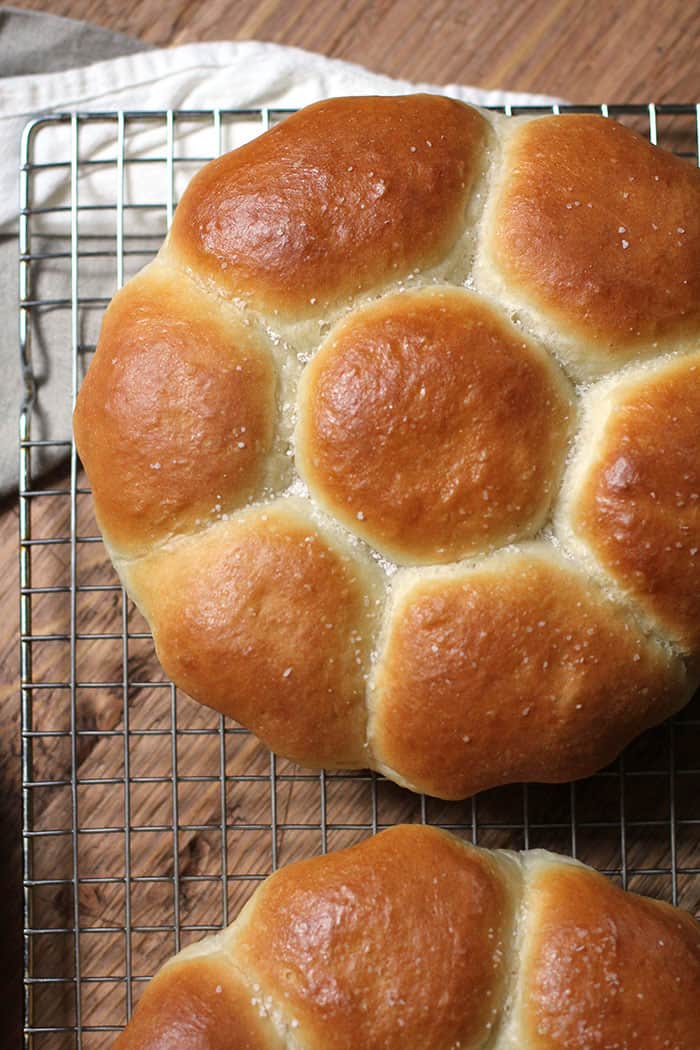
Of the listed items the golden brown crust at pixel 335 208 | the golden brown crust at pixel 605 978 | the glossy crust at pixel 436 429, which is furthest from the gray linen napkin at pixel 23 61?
the golden brown crust at pixel 605 978

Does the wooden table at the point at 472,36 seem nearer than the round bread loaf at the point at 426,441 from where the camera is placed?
No

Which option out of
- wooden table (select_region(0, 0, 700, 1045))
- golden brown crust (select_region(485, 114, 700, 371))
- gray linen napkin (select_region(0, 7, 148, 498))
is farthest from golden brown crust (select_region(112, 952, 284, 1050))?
golden brown crust (select_region(485, 114, 700, 371))

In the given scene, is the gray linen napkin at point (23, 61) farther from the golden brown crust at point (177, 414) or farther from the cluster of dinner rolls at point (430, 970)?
the cluster of dinner rolls at point (430, 970)

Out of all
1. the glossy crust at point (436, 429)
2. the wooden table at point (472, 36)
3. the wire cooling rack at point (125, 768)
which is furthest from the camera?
the wooden table at point (472, 36)

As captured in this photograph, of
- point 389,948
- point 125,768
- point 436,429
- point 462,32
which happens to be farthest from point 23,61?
point 389,948

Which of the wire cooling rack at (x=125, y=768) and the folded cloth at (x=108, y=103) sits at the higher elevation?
the folded cloth at (x=108, y=103)

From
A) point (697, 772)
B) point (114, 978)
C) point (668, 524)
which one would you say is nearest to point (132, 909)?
point (114, 978)

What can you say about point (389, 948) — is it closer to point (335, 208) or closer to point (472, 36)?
point (335, 208)
